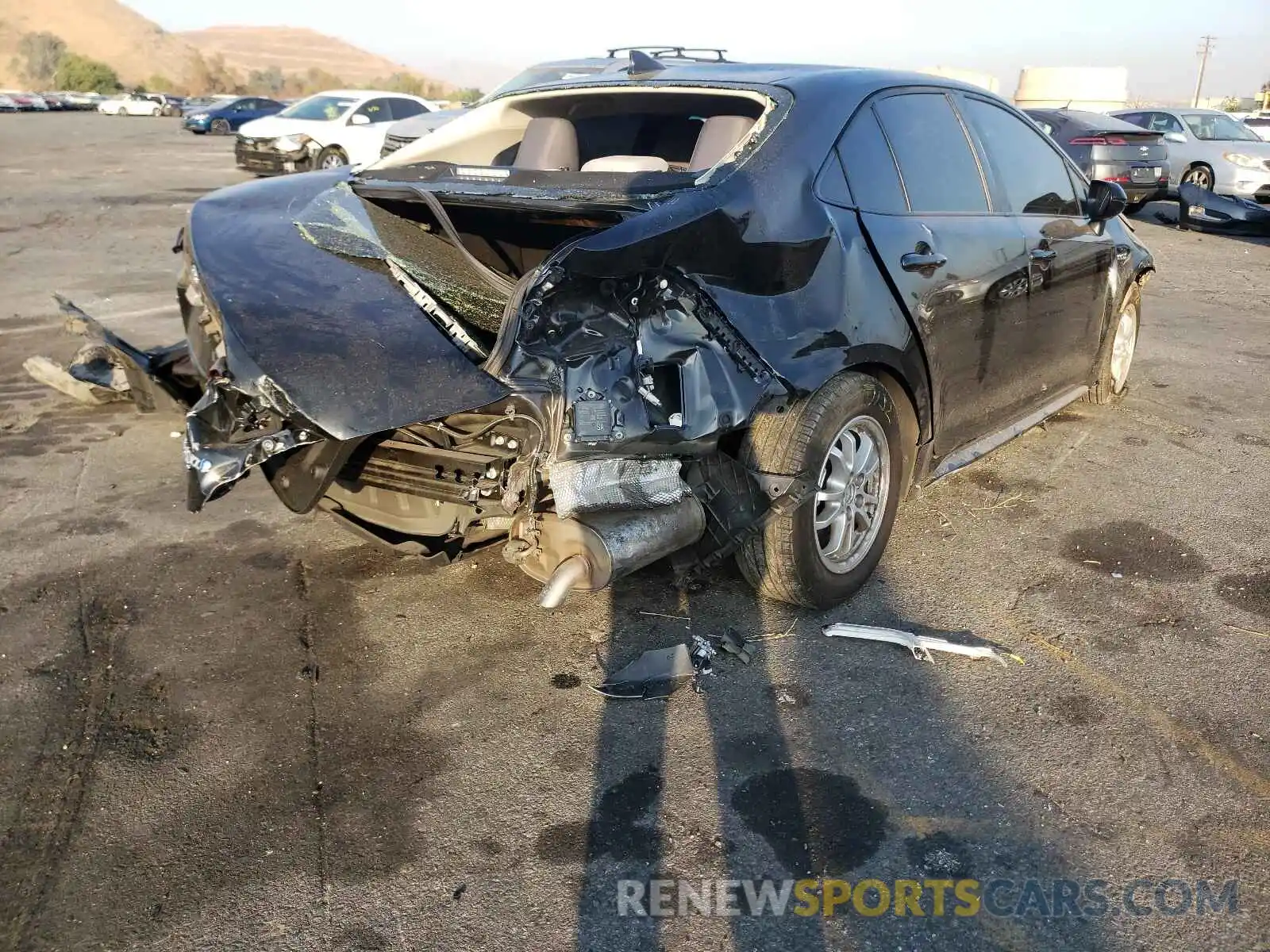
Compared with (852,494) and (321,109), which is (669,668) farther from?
(321,109)

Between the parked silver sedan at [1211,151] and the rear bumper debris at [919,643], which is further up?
the parked silver sedan at [1211,151]

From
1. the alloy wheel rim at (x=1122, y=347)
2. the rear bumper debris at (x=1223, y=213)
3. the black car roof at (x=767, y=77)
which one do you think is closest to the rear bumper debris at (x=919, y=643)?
the black car roof at (x=767, y=77)

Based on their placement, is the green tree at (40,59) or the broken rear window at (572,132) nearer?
the broken rear window at (572,132)

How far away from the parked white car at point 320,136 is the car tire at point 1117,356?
46.4 feet

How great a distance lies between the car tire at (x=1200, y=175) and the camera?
1675 cm

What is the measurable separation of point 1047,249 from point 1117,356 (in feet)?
5.92

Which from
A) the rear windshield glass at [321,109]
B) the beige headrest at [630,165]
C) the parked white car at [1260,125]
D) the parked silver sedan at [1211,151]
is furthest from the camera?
the parked white car at [1260,125]

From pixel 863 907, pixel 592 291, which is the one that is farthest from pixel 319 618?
pixel 863 907

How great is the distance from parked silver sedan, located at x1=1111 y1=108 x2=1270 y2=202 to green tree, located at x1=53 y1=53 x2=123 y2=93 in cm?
7686

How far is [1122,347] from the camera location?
19.6 feet

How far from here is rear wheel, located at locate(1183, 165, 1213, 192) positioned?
16.8 metres

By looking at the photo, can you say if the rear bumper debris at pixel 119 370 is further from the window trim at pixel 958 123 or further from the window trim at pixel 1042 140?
the window trim at pixel 1042 140

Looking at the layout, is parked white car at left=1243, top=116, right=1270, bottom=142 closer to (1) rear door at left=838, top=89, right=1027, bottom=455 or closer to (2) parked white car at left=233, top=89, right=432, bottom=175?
(2) parked white car at left=233, top=89, right=432, bottom=175

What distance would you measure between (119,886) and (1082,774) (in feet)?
8.19
